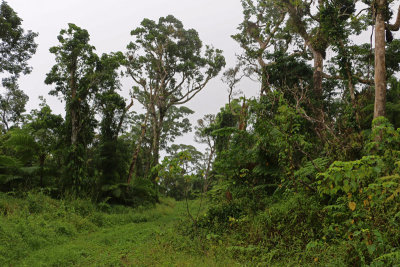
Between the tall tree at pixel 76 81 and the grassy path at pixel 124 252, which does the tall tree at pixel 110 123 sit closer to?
the tall tree at pixel 76 81

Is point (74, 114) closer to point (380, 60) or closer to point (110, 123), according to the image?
point (110, 123)

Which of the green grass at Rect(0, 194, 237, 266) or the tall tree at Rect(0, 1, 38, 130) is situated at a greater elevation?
the tall tree at Rect(0, 1, 38, 130)

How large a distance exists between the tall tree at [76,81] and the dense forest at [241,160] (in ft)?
0.20

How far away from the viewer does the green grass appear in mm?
5352

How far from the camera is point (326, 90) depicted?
58.0 feet

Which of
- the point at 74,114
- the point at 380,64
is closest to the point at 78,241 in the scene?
the point at 74,114

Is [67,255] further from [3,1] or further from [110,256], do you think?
[3,1]

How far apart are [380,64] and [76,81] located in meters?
12.9

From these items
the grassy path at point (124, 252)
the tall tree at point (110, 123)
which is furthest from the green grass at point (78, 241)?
the tall tree at point (110, 123)

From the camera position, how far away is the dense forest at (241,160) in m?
4.77

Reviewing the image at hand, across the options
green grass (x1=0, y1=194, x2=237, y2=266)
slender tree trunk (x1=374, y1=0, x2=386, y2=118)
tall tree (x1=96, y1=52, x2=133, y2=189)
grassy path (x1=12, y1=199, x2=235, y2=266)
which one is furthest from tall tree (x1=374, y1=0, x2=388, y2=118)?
tall tree (x1=96, y1=52, x2=133, y2=189)

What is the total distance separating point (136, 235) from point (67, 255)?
99.5 inches

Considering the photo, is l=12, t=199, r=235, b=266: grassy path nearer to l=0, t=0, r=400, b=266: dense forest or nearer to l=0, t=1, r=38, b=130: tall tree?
l=0, t=0, r=400, b=266: dense forest

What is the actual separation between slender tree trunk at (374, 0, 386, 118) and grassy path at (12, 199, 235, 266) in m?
6.46
